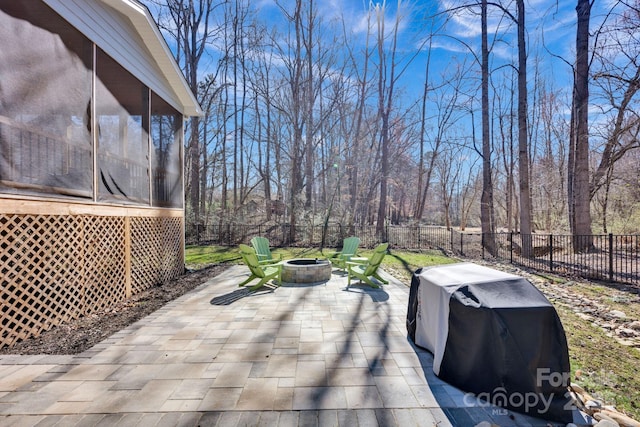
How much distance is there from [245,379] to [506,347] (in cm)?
229

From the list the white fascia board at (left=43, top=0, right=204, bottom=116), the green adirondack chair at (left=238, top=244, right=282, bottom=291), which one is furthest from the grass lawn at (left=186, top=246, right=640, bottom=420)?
the white fascia board at (left=43, top=0, right=204, bottom=116)

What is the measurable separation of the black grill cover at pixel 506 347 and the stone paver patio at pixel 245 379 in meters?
0.14

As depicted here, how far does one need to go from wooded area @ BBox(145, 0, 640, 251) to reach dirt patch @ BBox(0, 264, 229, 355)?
8896mm

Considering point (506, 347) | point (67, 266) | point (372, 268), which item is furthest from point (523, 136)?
point (67, 266)

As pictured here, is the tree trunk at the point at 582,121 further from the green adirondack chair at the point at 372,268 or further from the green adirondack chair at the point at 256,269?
the green adirondack chair at the point at 256,269

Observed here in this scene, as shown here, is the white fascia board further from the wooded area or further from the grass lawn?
the wooded area

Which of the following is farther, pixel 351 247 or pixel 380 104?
pixel 380 104

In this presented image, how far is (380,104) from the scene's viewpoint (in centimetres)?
1647

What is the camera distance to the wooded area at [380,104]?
11047mm

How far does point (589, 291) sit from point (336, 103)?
1489 centimetres

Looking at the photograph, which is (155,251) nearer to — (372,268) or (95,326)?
(95,326)

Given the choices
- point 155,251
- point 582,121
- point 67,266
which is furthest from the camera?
point 582,121

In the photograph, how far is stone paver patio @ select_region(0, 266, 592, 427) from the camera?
82.9 inches

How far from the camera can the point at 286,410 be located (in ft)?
7.08
